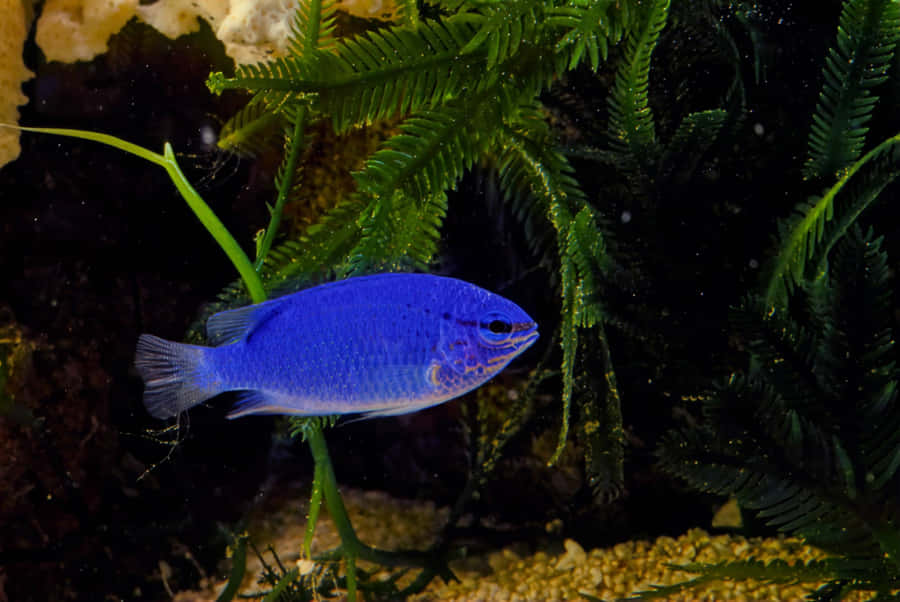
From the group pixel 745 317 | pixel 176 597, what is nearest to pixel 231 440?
pixel 176 597

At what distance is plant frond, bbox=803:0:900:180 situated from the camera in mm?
1675

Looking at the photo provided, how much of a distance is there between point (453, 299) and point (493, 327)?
10 centimetres

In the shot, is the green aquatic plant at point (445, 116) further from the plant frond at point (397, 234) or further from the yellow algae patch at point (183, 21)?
the yellow algae patch at point (183, 21)

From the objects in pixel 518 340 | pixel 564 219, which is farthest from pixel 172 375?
pixel 564 219

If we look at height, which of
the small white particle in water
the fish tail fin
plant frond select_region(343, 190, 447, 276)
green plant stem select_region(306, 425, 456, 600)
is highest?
the small white particle in water

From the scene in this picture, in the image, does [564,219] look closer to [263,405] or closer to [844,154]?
[844,154]

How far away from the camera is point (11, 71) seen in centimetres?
238

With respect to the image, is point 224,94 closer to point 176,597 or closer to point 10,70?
point 10,70

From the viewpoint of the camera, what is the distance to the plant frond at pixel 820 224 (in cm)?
167

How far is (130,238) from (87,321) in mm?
374

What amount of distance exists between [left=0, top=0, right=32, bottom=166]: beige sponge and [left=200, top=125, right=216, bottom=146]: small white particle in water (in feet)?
2.42

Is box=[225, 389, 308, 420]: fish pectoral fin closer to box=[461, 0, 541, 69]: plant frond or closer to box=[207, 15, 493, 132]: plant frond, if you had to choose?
box=[207, 15, 493, 132]: plant frond

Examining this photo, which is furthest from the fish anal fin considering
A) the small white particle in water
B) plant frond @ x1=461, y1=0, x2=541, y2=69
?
the small white particle in water

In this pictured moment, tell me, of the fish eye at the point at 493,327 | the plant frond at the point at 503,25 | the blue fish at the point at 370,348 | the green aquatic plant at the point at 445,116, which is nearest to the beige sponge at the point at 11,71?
the green aquatic plant at the point at 445,116
